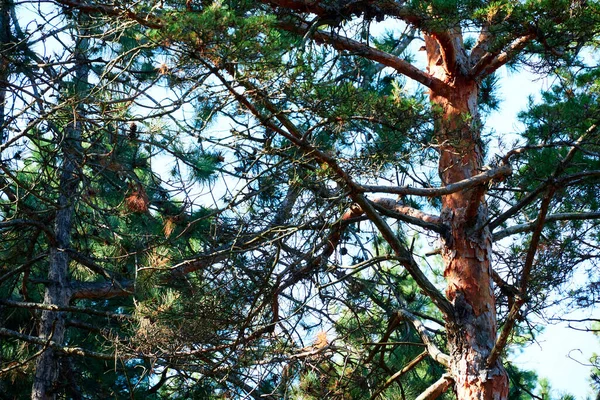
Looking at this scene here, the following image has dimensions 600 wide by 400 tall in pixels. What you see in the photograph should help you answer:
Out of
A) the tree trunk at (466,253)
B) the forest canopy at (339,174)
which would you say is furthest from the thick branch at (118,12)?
the tree trunk at (466,253)

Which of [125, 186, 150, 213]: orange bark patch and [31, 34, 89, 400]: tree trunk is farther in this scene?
[31, 34, 89, 400]: tree trunk

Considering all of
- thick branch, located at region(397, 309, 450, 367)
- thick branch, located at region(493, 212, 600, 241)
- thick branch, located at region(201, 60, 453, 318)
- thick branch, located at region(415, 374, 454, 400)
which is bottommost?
thick branch, located at region(415, 374, 454, 400)

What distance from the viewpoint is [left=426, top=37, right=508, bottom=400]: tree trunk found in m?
5.52

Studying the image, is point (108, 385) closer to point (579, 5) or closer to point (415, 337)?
point (415, 337)

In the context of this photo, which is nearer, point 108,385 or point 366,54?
point 366,54

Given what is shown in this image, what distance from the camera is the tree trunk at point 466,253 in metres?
5.52

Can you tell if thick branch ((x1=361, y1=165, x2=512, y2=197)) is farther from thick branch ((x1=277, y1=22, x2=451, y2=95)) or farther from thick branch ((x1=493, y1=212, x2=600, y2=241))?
thick branch ((x1=277, y1=22, x2=451, y2=95))

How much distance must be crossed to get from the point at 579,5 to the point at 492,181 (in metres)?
1.36

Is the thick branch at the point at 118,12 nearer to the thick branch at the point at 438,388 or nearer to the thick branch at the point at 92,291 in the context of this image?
the thick branch at the point at 438,388

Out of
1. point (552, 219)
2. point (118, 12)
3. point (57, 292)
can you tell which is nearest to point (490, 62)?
point (552, 219)

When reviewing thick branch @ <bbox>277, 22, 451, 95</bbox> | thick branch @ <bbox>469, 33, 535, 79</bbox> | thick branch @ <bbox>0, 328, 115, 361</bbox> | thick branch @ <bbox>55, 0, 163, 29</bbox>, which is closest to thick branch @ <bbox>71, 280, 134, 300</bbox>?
thick branch @ <bbox>0, 328, 115, 361</bbox>

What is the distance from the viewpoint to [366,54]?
602 centimetres

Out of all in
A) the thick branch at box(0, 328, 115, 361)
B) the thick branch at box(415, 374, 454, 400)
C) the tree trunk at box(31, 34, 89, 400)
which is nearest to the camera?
the thick branch at box(415, 374, 454, 400)

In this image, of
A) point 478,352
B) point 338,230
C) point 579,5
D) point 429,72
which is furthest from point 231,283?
point 579,5
